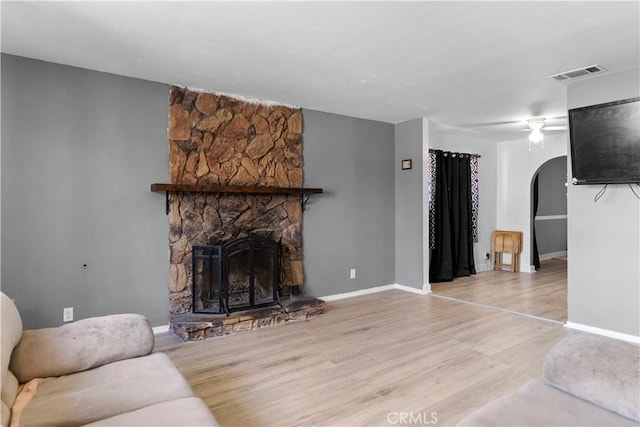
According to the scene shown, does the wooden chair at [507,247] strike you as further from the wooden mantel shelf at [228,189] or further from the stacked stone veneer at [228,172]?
the stacked stone veneer at [228,172]

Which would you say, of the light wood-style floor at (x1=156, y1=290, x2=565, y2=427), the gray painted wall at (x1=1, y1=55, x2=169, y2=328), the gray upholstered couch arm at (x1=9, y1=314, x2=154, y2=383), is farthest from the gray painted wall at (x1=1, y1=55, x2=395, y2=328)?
the gray upholstered couch arm at (x1=9, y1=314, x2=154, y2=383)

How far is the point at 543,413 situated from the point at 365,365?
1.63 metres

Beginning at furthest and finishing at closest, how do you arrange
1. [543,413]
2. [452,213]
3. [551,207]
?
[551,207] < [452,213] < [543,413]

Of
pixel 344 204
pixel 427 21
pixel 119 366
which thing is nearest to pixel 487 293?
pixel 344 204

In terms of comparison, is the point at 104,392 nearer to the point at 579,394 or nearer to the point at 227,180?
the point at 579,394

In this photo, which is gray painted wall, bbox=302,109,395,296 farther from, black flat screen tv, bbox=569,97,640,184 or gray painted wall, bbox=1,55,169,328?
black flat screen tv, bbox=569,97,640,184

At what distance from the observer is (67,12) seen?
2.34 m

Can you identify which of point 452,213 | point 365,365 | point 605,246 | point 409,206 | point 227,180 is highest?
point 227,180

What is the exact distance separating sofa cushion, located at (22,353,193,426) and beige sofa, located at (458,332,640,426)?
3.96ft

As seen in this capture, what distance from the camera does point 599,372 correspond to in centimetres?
140

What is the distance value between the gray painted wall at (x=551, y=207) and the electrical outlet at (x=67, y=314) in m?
7.82

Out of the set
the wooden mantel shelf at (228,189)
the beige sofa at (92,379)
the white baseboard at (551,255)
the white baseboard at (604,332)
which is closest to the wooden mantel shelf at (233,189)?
the wooden mantel shelf at (228,189)

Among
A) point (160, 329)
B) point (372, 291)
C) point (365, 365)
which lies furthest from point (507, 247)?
point (160, 329)

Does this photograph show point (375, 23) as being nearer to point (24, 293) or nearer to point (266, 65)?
point (266, 65)
